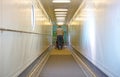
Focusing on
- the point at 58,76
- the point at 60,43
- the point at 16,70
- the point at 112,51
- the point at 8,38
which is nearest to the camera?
the point at 8,38

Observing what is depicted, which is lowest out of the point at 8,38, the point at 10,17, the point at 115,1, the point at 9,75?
the point at 9,75

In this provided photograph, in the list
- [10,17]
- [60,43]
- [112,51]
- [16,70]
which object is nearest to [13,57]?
[16,70]

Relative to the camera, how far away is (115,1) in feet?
12.2

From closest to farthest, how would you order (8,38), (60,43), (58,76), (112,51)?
(8,38), (112,51), (58,76), (60,43)

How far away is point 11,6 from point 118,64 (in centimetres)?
190

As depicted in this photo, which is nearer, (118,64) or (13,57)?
(118,64)

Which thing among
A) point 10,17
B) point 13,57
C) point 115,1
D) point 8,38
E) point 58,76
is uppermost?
point 115,1

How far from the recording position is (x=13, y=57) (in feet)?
13.6

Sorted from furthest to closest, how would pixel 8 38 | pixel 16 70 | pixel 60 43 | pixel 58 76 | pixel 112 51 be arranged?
1. pixel 60 43
2. pixel 58 76
3. pixel 16 70
4. pixel 112 51
5. pixel 8 38

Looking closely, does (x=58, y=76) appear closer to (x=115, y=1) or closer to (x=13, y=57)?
(x=13, y=57)

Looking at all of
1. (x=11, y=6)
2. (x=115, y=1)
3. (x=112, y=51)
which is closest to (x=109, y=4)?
(x=115, y=1)

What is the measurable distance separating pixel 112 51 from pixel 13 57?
168 cm

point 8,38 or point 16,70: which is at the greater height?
point 8,38

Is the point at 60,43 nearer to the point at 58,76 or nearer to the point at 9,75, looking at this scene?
the point at 58,76
